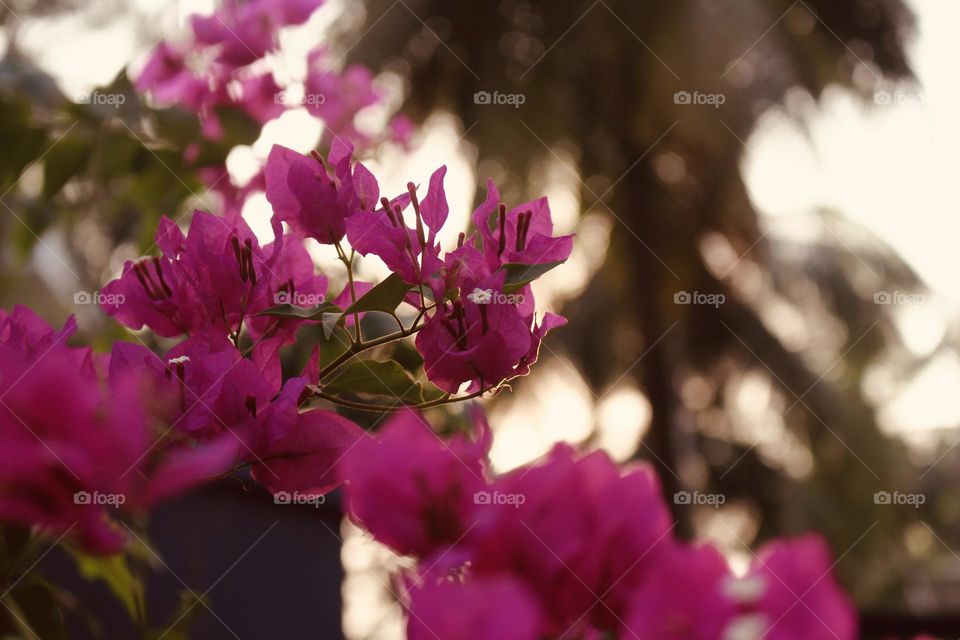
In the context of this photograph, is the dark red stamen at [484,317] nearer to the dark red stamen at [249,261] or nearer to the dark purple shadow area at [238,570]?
the dark red stamen at [249,261]

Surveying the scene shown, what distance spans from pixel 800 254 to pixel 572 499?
6596mm

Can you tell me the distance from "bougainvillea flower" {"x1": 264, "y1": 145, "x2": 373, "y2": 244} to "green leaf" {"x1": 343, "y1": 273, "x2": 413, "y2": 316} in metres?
0.05

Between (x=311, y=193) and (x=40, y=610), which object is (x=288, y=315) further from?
(x=40, y=610)

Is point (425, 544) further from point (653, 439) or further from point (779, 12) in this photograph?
point (779, 12)

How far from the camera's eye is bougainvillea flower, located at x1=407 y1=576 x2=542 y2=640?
0.26 m

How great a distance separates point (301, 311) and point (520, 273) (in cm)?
12

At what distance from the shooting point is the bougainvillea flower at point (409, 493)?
0.35 m

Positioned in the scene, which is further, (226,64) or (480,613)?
(226,64)

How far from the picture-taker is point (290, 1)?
106cm

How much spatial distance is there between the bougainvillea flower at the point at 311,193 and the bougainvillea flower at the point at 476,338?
87mm

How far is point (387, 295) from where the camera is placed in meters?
0.50

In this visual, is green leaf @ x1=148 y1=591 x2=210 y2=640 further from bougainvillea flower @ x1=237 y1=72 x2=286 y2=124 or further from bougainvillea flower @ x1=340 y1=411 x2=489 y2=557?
bougainvillea flower @ x1=237 y1=72 x2=286 y2=124

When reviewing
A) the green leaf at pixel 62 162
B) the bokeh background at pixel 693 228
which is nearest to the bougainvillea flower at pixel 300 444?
the green leaf at pixel 62 162

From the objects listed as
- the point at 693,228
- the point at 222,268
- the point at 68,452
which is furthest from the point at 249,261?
the point at 693,228
